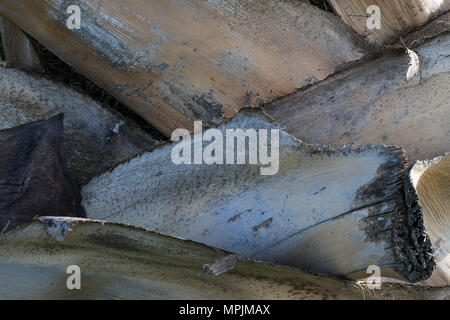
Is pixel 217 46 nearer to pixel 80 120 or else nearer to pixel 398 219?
pixel 80 120

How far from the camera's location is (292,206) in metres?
1.04

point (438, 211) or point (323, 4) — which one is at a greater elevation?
point (323, 4)

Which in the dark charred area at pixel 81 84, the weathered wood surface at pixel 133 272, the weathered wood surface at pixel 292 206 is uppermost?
the dark charred area at pixel 81 84

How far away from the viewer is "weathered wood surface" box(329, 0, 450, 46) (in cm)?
121

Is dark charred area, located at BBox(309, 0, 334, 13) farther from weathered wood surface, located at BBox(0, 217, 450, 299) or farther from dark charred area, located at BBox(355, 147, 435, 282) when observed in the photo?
weathered wood surface, located at BBox(0, 217, 450, 299)

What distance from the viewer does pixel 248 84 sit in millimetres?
1224

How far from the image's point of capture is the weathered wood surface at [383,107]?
44.6 inches

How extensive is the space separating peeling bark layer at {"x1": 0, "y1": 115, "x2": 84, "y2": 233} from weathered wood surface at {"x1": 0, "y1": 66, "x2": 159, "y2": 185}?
75mm

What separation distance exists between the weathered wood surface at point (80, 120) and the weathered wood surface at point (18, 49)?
51 millimetres

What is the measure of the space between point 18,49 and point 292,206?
726 mm

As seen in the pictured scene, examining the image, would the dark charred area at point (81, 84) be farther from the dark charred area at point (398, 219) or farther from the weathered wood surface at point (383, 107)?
the dark charred area at point (398, 219)

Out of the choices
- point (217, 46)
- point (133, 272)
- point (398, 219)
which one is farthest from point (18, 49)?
point (398, 219)

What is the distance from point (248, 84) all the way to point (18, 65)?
52cm

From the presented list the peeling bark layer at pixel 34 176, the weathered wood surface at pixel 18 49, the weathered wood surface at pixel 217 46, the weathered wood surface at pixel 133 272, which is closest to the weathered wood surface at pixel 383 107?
the weathered wood surface at pixel 217 46
